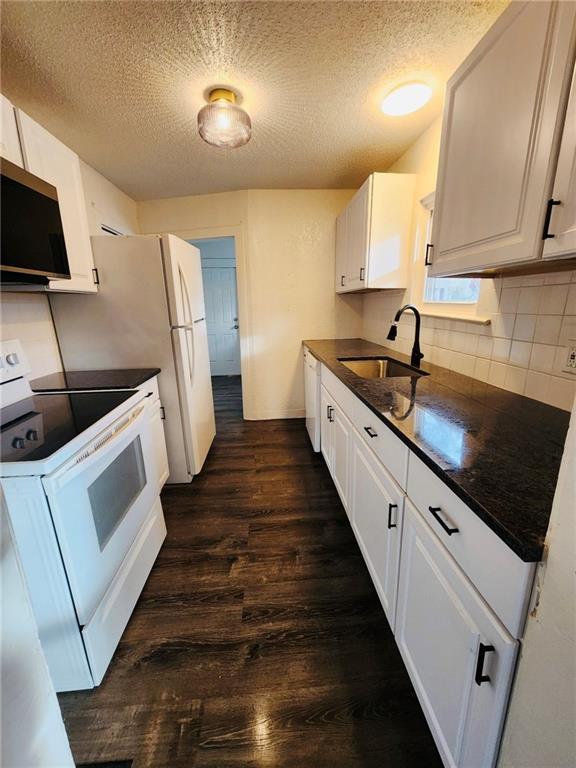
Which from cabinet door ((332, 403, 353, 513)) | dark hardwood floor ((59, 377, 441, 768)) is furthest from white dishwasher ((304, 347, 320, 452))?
dark hardwood floor ((59, 377, 441, 768))

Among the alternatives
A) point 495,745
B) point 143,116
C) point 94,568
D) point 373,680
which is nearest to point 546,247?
point 495,745

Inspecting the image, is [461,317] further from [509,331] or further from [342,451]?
[342,451]

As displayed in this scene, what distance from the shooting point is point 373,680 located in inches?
44.0

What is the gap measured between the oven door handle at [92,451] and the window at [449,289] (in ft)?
5.97

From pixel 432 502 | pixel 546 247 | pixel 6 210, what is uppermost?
pixel 6 210

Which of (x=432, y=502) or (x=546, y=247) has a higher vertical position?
(x=546, y=247)

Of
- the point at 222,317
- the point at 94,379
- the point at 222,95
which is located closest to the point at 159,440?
the point at 94,379

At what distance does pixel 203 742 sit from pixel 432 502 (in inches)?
42.1

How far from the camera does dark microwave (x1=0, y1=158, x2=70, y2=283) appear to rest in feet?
3.64

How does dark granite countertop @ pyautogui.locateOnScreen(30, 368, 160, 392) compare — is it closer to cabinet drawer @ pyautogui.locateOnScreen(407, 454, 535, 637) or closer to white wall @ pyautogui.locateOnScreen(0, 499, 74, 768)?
white wall @ pyautogui.locateOnScreen(0, 499, 74, 768)

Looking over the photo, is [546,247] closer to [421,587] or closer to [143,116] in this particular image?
[421,587]

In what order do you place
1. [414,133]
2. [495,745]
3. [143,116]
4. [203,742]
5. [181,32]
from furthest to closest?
1. [414,133]
2. [143,116]
3. [181,32]
4. [203,742]
5. [495,745]

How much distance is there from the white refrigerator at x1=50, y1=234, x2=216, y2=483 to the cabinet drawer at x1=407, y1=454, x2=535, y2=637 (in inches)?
71.8

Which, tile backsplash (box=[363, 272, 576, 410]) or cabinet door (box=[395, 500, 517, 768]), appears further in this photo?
tile backsplash (box=[363, 272, 576, 410])
